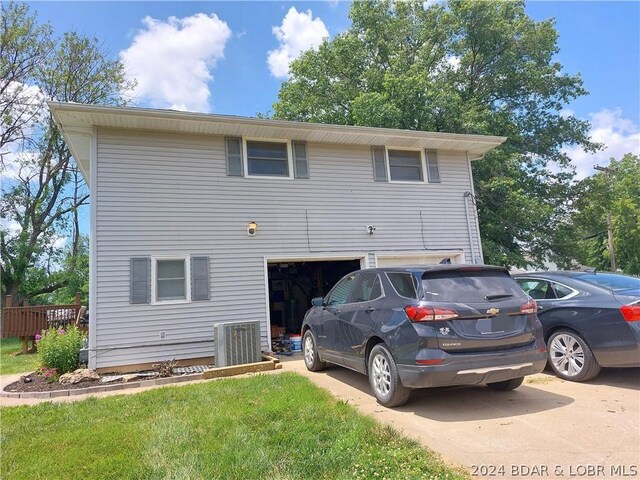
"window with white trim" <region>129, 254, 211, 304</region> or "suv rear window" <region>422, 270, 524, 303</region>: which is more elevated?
"window with white trim" <region>129, 254, 211, 304</region>

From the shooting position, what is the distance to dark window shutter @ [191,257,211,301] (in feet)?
27.0

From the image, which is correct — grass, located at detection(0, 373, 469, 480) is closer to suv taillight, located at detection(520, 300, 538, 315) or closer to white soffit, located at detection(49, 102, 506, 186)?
suv taillight, located at detection(520, 300, 538, 315)

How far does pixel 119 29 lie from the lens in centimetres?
1359

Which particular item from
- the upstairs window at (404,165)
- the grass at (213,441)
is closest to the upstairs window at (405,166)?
the upstairs window at (404,165)

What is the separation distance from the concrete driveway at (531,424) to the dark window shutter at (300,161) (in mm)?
5442

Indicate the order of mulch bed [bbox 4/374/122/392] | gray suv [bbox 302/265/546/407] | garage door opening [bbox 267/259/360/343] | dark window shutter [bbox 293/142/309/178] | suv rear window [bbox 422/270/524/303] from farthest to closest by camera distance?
garage door opening [bbox 267/259/360/343]
dark window shutter [bbox 293/142/309/178]
mulch bed [bbox 4/374/122/392]
suv rear window [bbox 422/270/524/303]
gray suv [bbox 302/265/546/407]

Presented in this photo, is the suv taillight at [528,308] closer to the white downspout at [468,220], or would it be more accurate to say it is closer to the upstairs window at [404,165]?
the upstairs window at [404,165]

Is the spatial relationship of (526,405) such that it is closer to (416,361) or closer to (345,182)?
(416,361)

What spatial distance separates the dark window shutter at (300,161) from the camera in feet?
31.3

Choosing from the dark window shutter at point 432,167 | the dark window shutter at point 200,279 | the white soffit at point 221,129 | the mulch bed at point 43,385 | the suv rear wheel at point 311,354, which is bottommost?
the mulch bed at point 43,385

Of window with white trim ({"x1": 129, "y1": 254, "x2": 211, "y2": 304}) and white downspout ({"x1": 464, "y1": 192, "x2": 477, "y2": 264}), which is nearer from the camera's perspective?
window with white trim ({"x1": 129, "y1": 254, "x2": 211, "y2": 304})

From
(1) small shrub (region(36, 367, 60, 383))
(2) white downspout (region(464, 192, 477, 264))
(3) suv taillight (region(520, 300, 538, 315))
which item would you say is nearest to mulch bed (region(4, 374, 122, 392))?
(1) small shrub (region(36, 367, 60, 383))

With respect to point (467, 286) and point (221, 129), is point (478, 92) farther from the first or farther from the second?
point (467, 286)

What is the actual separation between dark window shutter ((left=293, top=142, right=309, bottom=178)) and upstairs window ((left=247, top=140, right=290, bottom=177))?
0.20 meters
